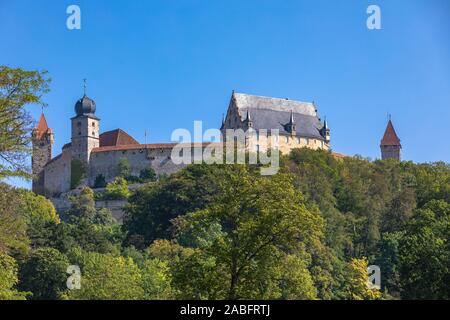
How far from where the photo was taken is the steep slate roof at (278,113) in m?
111

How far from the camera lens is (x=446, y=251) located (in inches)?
1606

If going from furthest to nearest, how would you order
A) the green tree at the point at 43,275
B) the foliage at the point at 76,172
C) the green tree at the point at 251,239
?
the foliage at the point at 76,172, the green tree at the point at 43,275, the green tree at the point at 251,239

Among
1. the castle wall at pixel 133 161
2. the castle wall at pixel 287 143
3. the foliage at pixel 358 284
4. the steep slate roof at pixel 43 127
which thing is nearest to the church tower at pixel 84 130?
the castle wall at pixel 133 161

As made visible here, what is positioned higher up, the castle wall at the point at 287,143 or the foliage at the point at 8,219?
the castle wall at the point at 287,143

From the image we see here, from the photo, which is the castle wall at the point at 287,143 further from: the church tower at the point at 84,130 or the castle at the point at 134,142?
the church tower at the point at 84,130

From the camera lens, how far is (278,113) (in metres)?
113

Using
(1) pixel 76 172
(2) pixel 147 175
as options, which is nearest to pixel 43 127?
(1) pixel 76 172

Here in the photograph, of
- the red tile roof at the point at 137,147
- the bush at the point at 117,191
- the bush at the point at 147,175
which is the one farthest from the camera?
the red tile roof at the point at 137,147

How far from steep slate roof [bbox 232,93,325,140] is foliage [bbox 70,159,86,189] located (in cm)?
1785

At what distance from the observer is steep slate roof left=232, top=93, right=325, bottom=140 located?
11075cm

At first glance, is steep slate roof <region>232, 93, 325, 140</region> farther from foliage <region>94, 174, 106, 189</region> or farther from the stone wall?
the stone wall

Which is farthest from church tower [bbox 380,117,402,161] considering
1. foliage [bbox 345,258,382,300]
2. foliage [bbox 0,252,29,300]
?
foliage [bbox 0,252,29,300]

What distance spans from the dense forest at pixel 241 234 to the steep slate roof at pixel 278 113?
1688 cm

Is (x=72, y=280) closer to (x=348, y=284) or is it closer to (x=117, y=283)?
(x=117, y=283)
